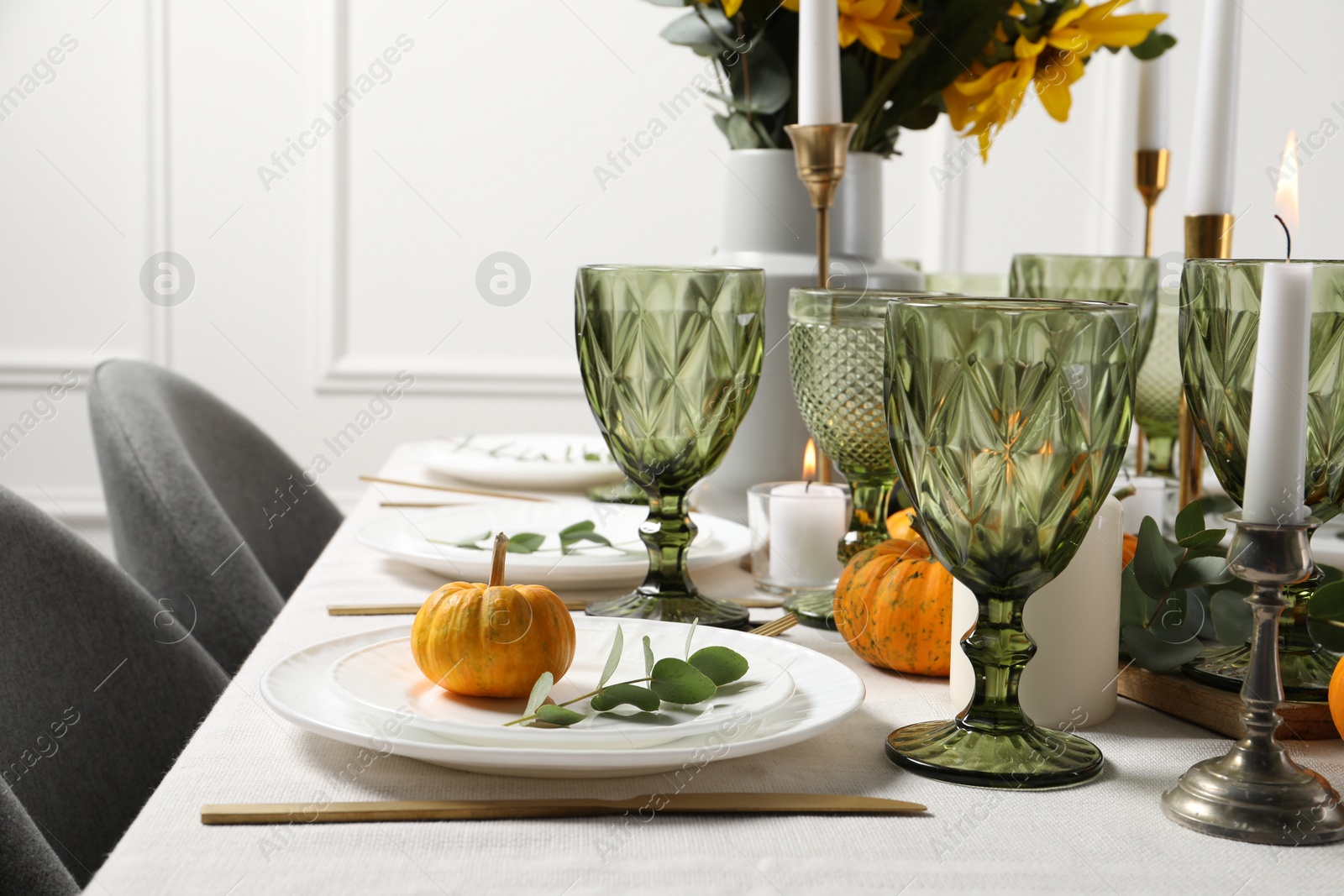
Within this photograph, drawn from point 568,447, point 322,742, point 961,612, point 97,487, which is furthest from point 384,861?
point 97,487

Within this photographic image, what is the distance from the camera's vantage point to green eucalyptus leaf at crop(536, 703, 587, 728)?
51 cm

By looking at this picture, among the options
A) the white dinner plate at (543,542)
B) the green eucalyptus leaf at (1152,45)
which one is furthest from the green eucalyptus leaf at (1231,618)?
the green eucalyptus leaf at (1152,45)

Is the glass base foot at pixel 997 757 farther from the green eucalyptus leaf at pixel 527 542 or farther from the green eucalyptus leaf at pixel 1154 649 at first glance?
the green eucalyptus leaf at pixel 527 542

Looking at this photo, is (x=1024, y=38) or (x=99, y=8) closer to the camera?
(x=1024, y=38)

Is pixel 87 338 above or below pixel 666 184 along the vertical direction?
below

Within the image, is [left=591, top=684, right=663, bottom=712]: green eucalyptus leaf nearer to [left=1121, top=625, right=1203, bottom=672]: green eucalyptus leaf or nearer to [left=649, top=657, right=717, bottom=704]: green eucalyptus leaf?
[left=649, top=657, right=717, bottom=704]: green eucalyptus leaf

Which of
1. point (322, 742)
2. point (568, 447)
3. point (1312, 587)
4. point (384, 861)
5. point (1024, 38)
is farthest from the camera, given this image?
point (568, 447)

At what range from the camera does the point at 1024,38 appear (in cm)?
98

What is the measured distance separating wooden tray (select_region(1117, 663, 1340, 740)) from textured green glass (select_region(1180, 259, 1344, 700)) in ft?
0.04

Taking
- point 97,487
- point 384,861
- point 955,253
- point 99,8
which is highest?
point 99,8

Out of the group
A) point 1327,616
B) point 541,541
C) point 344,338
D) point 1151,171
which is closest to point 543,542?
point 541,541

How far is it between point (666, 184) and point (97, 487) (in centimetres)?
159

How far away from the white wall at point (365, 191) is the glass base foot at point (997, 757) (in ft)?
8.42

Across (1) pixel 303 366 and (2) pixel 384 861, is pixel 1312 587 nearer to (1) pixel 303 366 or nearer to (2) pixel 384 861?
(2) pixel 384 861
